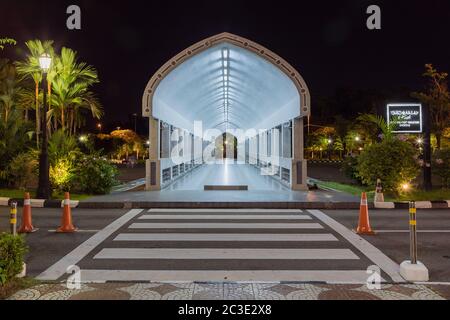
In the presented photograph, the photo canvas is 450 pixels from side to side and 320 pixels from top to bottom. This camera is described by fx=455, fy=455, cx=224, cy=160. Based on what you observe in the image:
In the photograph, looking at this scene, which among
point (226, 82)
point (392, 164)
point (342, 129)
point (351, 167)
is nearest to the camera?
point (392, 164)

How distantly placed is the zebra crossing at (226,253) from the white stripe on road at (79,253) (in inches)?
0.5

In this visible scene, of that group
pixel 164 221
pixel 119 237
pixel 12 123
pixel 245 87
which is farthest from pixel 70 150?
pixel 245 87

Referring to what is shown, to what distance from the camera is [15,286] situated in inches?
221

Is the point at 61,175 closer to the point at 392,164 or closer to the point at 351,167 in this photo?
the point at 392,164

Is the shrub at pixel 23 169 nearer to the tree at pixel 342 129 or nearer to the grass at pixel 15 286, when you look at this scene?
the grass at pixel 15 286

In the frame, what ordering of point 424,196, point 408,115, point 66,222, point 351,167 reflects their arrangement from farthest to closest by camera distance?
point 351,167
point 408,115
point 424,196
point 66,222

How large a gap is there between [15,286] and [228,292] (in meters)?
2.63

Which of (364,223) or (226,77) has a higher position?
(226,77)

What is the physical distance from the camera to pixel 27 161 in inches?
668

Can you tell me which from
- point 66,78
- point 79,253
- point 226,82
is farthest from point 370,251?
point 226,82

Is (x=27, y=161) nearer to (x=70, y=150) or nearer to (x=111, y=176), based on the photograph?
(x=70, y=150)

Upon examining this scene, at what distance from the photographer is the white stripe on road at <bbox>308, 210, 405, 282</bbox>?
21.5 feet

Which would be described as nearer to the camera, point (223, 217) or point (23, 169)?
point (223, 217)
